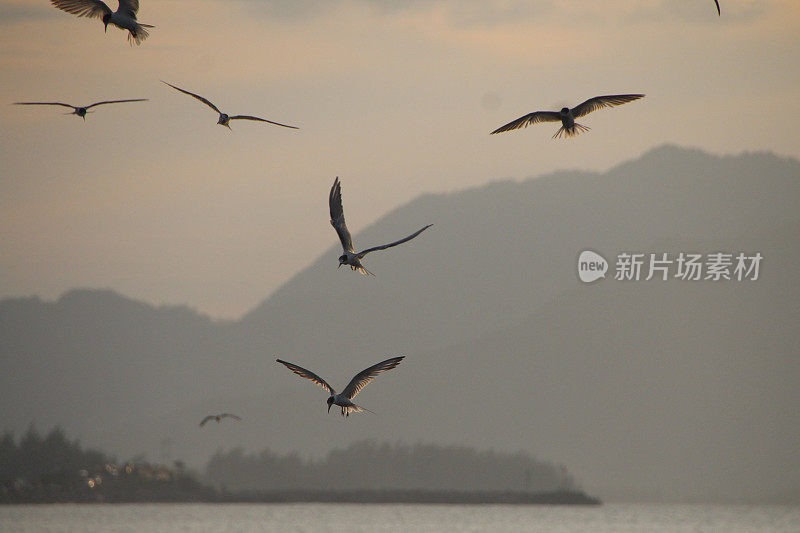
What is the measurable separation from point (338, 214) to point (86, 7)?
600cm

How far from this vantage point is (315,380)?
812 inches

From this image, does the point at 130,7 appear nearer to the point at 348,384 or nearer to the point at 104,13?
the point at 104,13

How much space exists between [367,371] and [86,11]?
8160mm

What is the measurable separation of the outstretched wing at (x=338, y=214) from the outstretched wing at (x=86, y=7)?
17.2ft

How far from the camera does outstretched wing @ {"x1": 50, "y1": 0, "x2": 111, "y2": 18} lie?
21188 mm

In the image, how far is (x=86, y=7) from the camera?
21391 millimetres

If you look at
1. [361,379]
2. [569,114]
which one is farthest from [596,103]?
[361,379]

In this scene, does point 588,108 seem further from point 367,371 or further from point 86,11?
point 86,11

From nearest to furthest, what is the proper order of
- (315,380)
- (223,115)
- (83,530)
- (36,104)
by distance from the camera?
(315,380) → (36,104) → (223,115) → (83,530)

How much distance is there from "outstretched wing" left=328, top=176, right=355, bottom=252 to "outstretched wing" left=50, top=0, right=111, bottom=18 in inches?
207

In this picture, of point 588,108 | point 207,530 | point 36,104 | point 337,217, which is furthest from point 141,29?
point 207,530

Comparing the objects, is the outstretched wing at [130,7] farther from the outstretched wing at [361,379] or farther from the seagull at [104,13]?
the outstretched wing at [361,379]

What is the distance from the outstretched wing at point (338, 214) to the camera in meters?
22.7

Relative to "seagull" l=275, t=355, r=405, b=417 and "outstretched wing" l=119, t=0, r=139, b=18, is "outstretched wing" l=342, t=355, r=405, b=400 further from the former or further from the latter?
"outstretched wing" l=119, t=0, r=139, b=18
